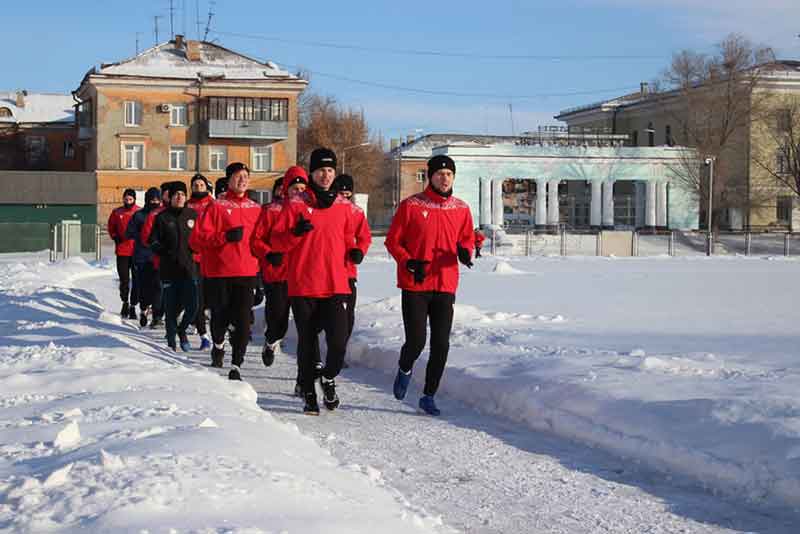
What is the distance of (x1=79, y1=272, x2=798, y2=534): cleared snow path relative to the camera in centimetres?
587

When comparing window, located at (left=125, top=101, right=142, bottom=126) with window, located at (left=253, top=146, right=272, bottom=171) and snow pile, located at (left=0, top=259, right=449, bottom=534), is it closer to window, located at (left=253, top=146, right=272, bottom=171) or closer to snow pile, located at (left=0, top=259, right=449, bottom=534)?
window, located at (left=253, top=146, right=272, bottom=171)

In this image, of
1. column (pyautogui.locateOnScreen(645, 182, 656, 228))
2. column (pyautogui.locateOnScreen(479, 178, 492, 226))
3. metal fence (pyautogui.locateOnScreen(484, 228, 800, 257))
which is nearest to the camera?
metal fence (pyautogui.locateOnScreen(484, 228, 800, 257))

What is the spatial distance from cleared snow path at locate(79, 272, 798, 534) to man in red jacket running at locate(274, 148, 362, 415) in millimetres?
480

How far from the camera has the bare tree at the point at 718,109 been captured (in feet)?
250

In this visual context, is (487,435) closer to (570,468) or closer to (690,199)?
(570,468)

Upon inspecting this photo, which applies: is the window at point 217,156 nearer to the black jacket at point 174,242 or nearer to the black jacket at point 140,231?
the black jacket at point 140,231

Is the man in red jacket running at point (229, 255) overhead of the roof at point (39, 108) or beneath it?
beneath

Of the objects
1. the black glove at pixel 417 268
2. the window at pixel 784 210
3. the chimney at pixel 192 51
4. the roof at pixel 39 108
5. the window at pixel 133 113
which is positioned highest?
the chimney at pixel 192 51

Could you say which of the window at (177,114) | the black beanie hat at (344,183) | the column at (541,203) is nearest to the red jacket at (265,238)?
the black beanie hat at (344,183)

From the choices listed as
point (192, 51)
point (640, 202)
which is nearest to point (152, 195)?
point (192, 51)

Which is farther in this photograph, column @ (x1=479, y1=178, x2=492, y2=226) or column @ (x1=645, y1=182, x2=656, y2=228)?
column @ (x1=645, y1=182, x2=656, y2=228)

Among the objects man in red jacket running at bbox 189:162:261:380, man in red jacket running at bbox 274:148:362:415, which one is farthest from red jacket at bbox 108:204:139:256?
man in red jacket running at bbox 274:148:362:415

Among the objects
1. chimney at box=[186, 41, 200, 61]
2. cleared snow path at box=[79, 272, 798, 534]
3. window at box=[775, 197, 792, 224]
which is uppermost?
chimney at box=[186, 41, 200, 61]

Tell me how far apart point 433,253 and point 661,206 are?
7339cm
